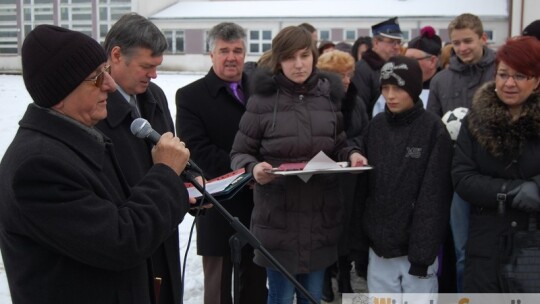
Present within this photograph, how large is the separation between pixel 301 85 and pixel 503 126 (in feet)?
3.54

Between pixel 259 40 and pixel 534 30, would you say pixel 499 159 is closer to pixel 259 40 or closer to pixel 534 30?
pixel 534 30

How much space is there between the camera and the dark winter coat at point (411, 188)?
10.6ft

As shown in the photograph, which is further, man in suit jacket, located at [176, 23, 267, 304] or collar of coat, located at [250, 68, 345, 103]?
man in suit jacket, located at [176, 23, 267, 304]

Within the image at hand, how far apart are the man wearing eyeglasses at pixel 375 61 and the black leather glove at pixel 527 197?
85.8 inches

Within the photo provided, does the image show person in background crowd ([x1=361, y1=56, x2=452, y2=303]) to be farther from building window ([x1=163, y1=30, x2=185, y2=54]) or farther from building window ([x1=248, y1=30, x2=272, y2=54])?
building window ([x1=163, y1=30, x2=185, y2=54])

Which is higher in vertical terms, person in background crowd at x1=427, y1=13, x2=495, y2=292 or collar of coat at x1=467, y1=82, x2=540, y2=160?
person in background crowd at x1=427, y1=13, x2=495, y2=292

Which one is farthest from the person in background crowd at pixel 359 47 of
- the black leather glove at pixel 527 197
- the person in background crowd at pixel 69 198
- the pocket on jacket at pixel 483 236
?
the person in background crowd at pixel 69 198

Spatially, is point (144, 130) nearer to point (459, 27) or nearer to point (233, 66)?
point (233, 66)

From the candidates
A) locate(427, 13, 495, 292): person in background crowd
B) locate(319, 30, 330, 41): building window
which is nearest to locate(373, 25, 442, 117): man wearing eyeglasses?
locate(427, 13, 495, 292): person in background crowd

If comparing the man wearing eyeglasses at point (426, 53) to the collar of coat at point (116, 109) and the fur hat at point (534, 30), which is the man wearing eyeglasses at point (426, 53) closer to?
the fur hat at point (534, 30)

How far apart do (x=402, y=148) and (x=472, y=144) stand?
14.7 inches

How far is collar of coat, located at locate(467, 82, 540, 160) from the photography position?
2945mm

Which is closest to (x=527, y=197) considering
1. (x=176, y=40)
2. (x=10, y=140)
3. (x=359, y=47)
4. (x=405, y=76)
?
(x=405, y=76)

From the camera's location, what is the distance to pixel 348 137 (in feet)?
13.1
